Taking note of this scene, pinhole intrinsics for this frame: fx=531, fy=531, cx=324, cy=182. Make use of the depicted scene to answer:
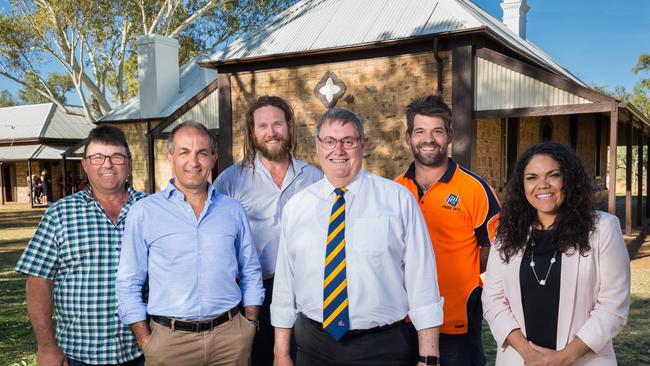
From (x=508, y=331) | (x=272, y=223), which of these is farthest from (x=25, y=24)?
(x=508, y=331)

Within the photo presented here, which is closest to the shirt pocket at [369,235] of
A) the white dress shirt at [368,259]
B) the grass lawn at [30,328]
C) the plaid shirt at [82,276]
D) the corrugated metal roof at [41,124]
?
the white dress shirt at [368,259]

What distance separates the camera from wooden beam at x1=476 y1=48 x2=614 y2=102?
8.83 meters

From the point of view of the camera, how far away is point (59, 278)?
2.55 meters

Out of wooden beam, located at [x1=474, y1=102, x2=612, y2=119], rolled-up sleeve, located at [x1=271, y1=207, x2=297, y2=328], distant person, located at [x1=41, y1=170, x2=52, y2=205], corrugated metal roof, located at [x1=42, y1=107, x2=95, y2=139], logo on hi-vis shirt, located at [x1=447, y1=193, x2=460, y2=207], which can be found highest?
corrugated metal roof, located at [x1=42, y1=107, x2=95, y2=139]

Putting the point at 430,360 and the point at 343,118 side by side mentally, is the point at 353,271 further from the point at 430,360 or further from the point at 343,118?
the point at 343,118

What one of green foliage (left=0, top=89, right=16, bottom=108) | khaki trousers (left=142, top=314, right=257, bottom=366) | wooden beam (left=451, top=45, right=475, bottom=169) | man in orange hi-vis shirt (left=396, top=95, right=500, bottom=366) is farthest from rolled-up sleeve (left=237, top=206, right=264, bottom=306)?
green foliage (left=0, top=89, right=16, bottom=108)

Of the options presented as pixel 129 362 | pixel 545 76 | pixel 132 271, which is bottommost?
pixel 129 362

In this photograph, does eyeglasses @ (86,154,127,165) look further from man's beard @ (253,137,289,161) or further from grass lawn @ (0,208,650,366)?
grass lawn @ (0,208,650,366)

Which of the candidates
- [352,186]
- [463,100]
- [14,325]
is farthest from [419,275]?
[463,100]

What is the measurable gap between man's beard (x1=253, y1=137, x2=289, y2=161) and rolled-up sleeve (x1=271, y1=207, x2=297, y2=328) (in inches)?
29.4

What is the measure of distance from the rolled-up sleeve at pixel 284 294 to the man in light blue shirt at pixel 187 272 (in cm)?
26

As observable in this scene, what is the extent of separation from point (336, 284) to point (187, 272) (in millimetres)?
744

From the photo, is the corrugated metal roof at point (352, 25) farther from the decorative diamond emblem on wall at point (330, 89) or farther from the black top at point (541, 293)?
the black top at point (541, 293)

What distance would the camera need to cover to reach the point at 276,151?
125 inches
